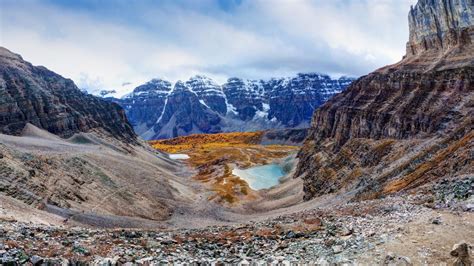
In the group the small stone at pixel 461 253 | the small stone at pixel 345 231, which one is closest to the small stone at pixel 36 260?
the small stone at pixel 345 231

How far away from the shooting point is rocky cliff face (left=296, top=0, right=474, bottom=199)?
59.4 meters

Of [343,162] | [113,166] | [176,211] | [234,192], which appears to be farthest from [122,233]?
[234,192]

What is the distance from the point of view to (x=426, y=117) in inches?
3408

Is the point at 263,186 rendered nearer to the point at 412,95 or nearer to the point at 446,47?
the point at 412,95

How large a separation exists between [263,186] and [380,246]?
11817 cm

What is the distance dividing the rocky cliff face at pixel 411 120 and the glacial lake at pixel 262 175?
16753 mm

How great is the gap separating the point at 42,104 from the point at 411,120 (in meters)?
127

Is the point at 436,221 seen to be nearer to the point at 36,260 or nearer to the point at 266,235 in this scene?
the point at 266,235

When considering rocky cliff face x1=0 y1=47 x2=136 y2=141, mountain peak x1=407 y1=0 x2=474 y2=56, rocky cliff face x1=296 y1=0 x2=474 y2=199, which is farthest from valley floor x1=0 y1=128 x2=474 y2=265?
mountain peak x1=407 y1=0 x2=474 y2=56

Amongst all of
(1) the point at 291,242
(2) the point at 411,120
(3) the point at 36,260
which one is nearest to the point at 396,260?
(1) the point at 291,242

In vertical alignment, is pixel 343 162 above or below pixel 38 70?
below

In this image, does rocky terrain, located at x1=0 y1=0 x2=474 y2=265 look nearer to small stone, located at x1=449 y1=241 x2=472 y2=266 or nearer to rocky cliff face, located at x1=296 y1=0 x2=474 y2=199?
small stone, located at x1=449 y1=241 x2=472 y2=266

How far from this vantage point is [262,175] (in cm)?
16638

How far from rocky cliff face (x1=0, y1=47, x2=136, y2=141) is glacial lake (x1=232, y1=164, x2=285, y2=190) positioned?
60.6 meters
